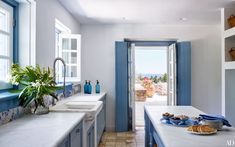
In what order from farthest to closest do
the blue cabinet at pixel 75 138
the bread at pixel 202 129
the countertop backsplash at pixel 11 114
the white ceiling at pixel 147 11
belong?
the white ceiling at pixel 147 11
the countertop backsplash at pixel 11 114
the blue cabinet at pixel 75 138
the bread at pixel 202 129

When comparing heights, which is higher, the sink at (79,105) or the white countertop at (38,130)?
the white countertop at (38,130)

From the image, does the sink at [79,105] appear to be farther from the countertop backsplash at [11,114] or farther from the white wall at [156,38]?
the white wall at [156,38]

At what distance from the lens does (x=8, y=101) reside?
6.93 ft

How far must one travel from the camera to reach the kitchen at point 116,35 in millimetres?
2931

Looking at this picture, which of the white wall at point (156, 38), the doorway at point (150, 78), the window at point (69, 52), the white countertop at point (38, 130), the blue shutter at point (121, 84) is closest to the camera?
the white countertop at point (38, 130)

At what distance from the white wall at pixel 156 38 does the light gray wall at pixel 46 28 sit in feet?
5.49

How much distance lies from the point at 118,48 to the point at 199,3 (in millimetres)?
2041

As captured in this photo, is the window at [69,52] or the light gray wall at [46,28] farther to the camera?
the window at [69,52]

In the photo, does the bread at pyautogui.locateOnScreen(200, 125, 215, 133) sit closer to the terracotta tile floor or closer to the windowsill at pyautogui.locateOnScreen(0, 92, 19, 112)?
the windowsill at pyautogui.locateOnScreen(0, 92, 19, 112)

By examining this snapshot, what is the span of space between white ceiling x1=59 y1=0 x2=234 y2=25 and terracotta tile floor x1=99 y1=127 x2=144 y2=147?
2.43m

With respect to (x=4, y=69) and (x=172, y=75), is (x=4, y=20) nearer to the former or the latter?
(x=4, y=69)

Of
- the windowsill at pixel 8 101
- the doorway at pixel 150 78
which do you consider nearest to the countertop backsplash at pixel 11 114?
the windowsill at pixel 8 101

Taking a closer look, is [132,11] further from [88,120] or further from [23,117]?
[23,117]

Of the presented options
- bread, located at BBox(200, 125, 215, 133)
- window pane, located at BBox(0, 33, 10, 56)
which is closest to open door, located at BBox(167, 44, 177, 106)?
bread, located at BBox(200, 125, 215, 133)
